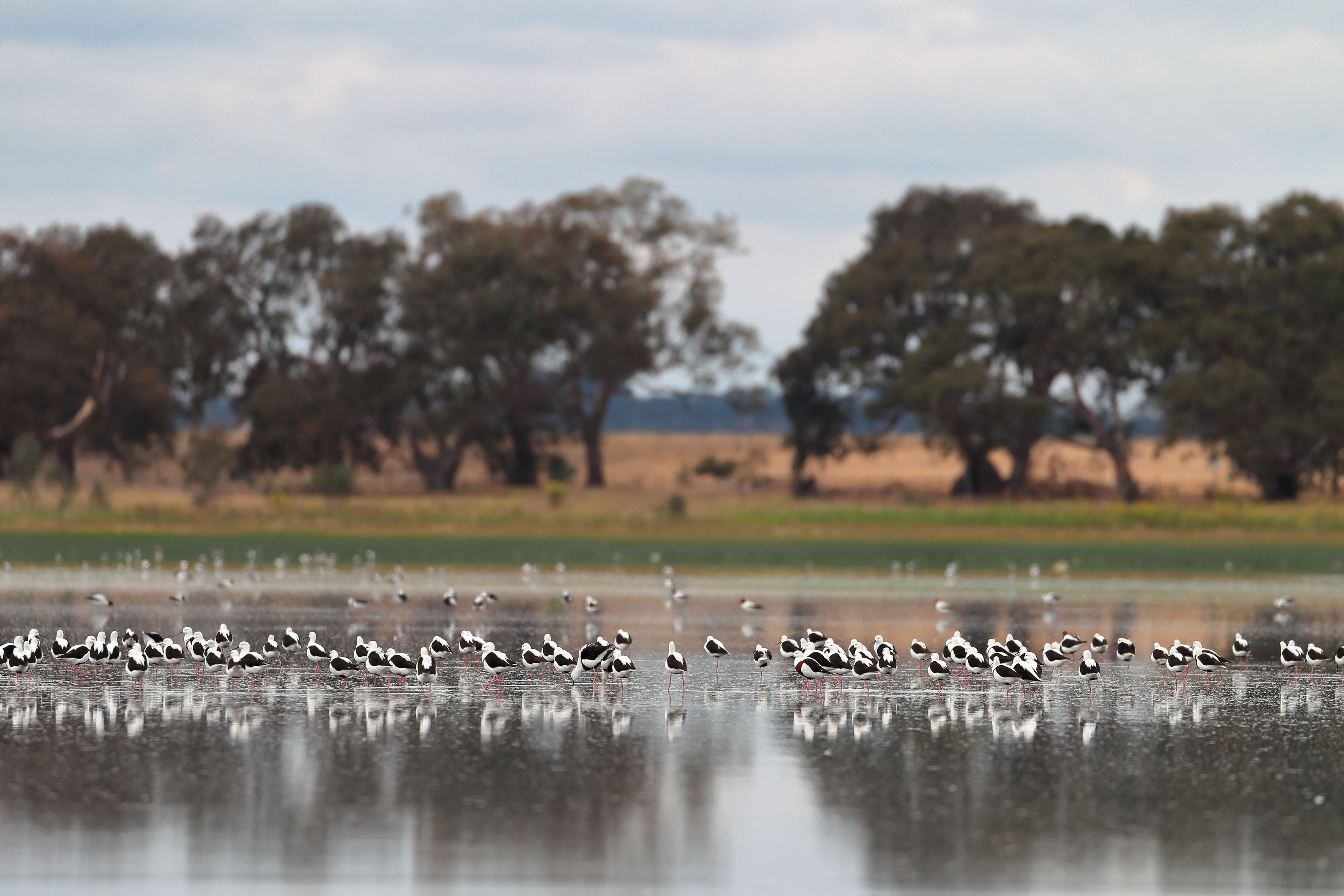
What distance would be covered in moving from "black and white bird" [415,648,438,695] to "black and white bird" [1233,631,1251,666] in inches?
553

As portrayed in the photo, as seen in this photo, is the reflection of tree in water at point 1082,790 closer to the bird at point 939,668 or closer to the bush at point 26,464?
the bird at point 939,668

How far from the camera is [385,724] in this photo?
2302 cm

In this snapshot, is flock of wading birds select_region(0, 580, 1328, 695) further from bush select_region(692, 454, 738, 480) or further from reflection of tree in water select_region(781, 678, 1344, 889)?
bush select_region(692, 454, 738, 480)

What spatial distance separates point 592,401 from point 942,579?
161 feet

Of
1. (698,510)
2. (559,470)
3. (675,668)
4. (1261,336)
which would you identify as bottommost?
(675,668)

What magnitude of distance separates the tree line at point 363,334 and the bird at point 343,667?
58.6 metres

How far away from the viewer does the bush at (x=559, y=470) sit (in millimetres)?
96250

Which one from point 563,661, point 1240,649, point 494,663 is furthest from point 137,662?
point 1240,649

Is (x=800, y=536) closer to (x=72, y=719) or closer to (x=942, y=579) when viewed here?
(x=942, y=579)

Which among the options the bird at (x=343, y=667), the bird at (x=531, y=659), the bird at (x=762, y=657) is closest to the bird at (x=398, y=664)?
the bird at (x=343, y=667)

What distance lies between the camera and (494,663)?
26.5 m

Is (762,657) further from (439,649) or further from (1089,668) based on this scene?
(439,649)

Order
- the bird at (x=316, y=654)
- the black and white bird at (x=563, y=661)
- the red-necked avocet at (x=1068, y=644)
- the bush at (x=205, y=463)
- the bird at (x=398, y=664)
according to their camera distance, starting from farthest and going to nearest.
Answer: the bush at (x=205, y=463) < the red-necked avocet at (x=1068, y=644) < the bird at (x=316, y=654) < the black and white bird at (x=563, y=661) < the bird at (x=398, y=664)

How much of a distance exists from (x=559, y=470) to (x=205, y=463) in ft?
67.7
